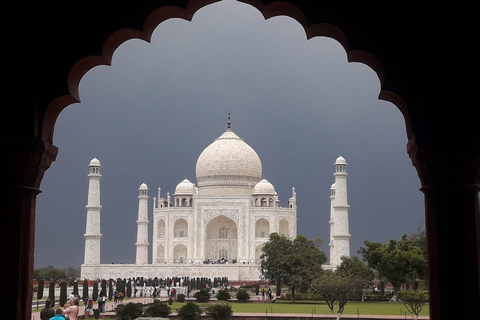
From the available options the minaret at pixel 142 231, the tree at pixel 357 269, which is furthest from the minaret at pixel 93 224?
the tree at pixel 357 269

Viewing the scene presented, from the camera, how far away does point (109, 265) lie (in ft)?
123

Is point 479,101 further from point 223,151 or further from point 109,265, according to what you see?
point 223,151

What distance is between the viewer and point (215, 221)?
139 feet

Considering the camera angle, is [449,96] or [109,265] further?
[109,265]

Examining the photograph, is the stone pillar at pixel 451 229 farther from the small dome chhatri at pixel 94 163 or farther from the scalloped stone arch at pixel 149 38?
the small dome chhatri at pixel 94 163

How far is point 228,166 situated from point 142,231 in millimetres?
6523

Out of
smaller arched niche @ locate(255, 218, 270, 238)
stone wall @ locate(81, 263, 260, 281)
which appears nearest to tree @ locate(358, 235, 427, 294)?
stone wall @ locate(81, 263, 260, 281)

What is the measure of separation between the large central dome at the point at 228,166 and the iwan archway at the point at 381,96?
38782 millimetres

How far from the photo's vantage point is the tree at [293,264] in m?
25.9

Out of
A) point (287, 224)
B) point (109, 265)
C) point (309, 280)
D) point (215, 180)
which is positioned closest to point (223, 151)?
point (215, 180)

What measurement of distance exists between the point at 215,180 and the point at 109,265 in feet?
28.8

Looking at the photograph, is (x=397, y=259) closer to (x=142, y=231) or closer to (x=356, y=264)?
(x=356, y=264)

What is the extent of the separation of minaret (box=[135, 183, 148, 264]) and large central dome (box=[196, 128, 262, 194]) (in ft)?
13.7

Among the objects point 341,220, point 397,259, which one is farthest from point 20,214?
point 341,220
